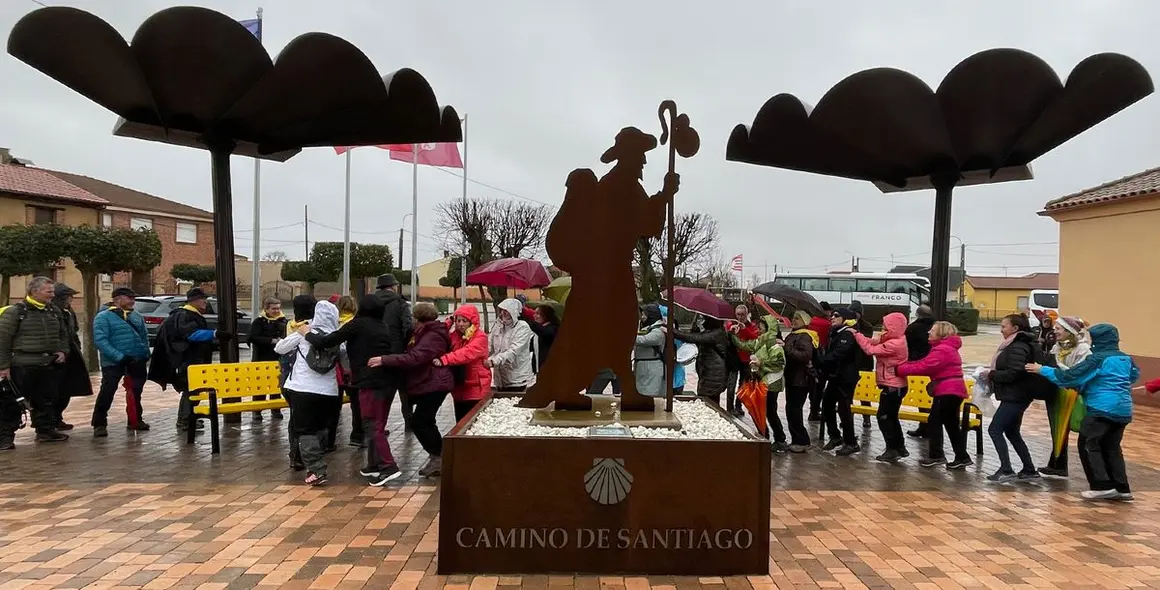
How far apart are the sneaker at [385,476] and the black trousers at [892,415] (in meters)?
4.78

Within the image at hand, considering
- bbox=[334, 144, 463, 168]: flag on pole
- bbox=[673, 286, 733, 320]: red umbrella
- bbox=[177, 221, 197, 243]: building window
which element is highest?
bbox=[334, 144, 463, 168]: flag on pole

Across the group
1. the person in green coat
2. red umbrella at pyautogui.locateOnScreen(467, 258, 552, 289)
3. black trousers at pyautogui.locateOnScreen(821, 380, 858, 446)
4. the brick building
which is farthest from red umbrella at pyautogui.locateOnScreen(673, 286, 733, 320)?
the brick building

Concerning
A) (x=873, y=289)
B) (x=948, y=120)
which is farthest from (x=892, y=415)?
(x=873, y=289)

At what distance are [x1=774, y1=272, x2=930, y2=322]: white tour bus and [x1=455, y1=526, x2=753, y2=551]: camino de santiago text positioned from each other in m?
33.6

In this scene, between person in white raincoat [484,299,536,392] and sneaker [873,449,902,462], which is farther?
sneaker [873,449,902,462]

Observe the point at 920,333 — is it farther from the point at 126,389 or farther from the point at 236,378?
the point at 126,389

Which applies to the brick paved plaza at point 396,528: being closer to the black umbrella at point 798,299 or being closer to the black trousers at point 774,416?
the black trousers at point 774,416

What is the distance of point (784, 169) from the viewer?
973 centimetres

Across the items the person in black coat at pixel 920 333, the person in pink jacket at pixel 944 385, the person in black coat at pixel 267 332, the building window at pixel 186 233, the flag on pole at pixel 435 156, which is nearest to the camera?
the person in pink jacket at pixel 944 385

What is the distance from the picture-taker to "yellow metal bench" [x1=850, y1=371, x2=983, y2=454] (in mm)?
7030

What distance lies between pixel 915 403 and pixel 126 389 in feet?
29.0

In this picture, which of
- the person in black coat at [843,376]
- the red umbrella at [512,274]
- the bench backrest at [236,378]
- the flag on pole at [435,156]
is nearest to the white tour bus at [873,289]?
the flag on pole at [435,156]

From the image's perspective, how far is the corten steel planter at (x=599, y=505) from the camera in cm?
402

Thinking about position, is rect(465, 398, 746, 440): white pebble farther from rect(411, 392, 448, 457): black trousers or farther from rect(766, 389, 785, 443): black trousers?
rect(766, 389, 785, 443): black trousers
